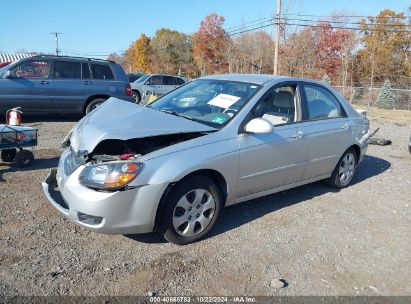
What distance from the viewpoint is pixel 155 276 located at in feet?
10.2

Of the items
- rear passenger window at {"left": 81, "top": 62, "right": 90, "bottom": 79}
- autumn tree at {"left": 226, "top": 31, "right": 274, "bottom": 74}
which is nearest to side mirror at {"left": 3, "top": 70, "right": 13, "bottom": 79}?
rear passenger window at {"left": 81, "top": 62, "right": 90, "bottom": 79}

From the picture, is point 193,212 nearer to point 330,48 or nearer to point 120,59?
point 330,48

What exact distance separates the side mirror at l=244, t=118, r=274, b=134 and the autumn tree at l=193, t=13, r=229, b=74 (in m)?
49.8

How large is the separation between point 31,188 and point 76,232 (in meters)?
1.52

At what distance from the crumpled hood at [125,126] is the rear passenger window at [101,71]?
6.68 metres

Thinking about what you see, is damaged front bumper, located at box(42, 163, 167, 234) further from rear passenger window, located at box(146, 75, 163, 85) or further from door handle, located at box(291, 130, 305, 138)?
rear passenger window, located at box(146, 75, 163, 85)

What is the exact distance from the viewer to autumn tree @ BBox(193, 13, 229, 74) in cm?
5281

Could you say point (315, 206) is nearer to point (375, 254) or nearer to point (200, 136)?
point (375, 254)

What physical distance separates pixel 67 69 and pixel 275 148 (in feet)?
25.5

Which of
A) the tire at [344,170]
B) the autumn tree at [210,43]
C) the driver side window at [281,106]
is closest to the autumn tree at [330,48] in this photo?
the autumn tree at [210,43]

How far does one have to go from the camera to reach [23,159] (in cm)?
561

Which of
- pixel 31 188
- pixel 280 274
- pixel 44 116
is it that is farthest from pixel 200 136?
pixel 44 116

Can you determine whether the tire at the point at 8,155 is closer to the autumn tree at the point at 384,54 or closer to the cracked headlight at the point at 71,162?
the cracked headlight at the point at 71,162

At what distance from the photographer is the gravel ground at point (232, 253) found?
9.85 feet
